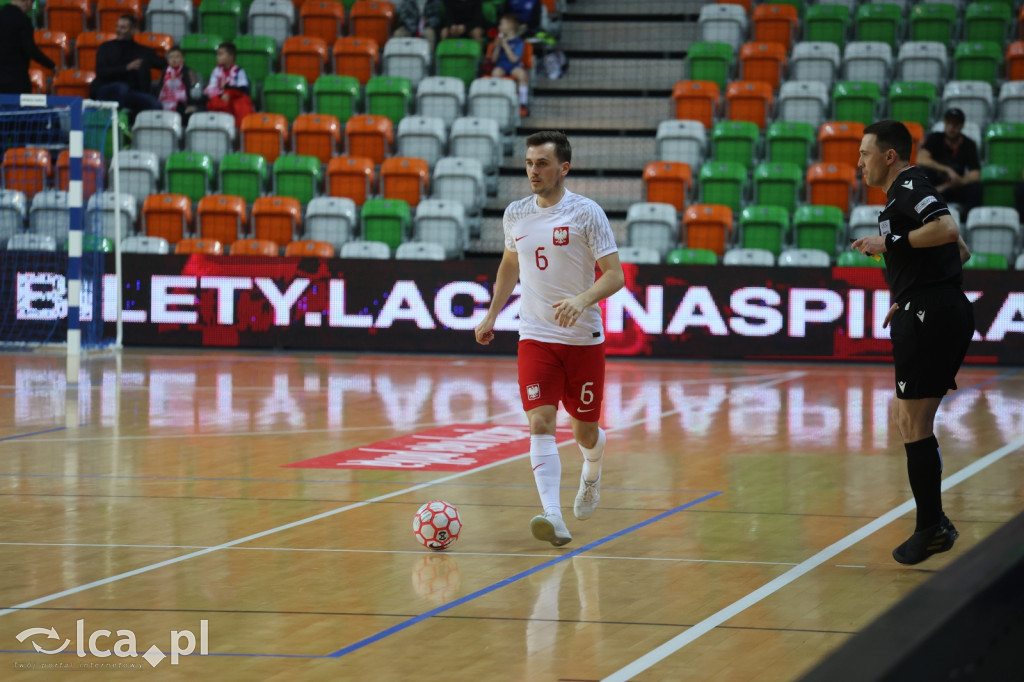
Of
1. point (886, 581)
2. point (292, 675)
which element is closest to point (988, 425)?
point (886, 581)

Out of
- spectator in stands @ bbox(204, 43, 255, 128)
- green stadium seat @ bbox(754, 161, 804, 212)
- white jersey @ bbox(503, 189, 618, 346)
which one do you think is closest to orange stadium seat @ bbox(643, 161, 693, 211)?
green stadium seat @ bbox(754, 161, 804, 212)

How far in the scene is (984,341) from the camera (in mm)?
16281

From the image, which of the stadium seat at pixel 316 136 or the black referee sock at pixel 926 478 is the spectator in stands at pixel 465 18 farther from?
the black referee sock at pixel 926 478

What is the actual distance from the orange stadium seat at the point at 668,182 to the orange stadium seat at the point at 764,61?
9.17ft

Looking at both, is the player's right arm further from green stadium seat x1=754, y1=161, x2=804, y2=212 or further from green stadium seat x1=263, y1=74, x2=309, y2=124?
green stadium seat x1=263, y1=74, x2=309, y2=124

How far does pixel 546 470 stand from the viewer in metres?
6.40

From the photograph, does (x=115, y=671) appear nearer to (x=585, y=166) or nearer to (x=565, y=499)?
(x=565, y=499)

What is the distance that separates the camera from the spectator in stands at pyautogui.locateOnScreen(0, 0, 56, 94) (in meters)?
18.7

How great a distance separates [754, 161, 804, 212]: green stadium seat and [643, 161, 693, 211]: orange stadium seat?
41.9 inches

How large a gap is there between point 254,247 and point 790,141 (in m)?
8.08


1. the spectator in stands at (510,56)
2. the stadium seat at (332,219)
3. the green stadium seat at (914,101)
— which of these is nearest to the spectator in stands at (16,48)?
the stadium seat at (332,219)

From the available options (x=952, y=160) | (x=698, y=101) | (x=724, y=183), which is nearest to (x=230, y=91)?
(x=698, y=101)

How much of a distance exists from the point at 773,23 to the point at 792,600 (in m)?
16.9

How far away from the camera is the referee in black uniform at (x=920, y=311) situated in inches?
227
